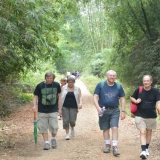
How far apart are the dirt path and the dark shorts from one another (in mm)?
626

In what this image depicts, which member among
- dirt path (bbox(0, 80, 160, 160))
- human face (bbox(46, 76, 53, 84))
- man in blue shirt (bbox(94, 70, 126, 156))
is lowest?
dirt path (bbox(0, 80, 160, 160))

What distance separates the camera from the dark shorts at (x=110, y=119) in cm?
719

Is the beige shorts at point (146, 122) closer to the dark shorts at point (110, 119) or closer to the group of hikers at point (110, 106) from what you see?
the group of hikers at point (110, 106)

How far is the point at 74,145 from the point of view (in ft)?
26.6

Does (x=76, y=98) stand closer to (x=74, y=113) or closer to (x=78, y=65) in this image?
(x=74, y=113)

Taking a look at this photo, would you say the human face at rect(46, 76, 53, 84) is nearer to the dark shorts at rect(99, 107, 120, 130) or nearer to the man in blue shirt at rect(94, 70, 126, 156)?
the man in blue shirt at rect(94, 70, 126, 156)

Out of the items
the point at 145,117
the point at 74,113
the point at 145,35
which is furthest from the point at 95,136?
the point at 145,35

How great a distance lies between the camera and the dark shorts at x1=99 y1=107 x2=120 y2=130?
7.19 metres

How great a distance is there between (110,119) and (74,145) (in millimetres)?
1365

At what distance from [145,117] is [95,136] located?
9.67 feet

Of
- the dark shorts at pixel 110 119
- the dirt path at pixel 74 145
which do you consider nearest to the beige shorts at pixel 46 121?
the dirt path at pixel 74 145

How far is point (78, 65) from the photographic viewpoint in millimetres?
65125

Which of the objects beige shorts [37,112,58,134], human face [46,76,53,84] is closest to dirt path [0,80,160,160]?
beige shorts [37,112,58,134]

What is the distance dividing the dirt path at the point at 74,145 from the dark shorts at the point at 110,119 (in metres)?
→ 0.63
